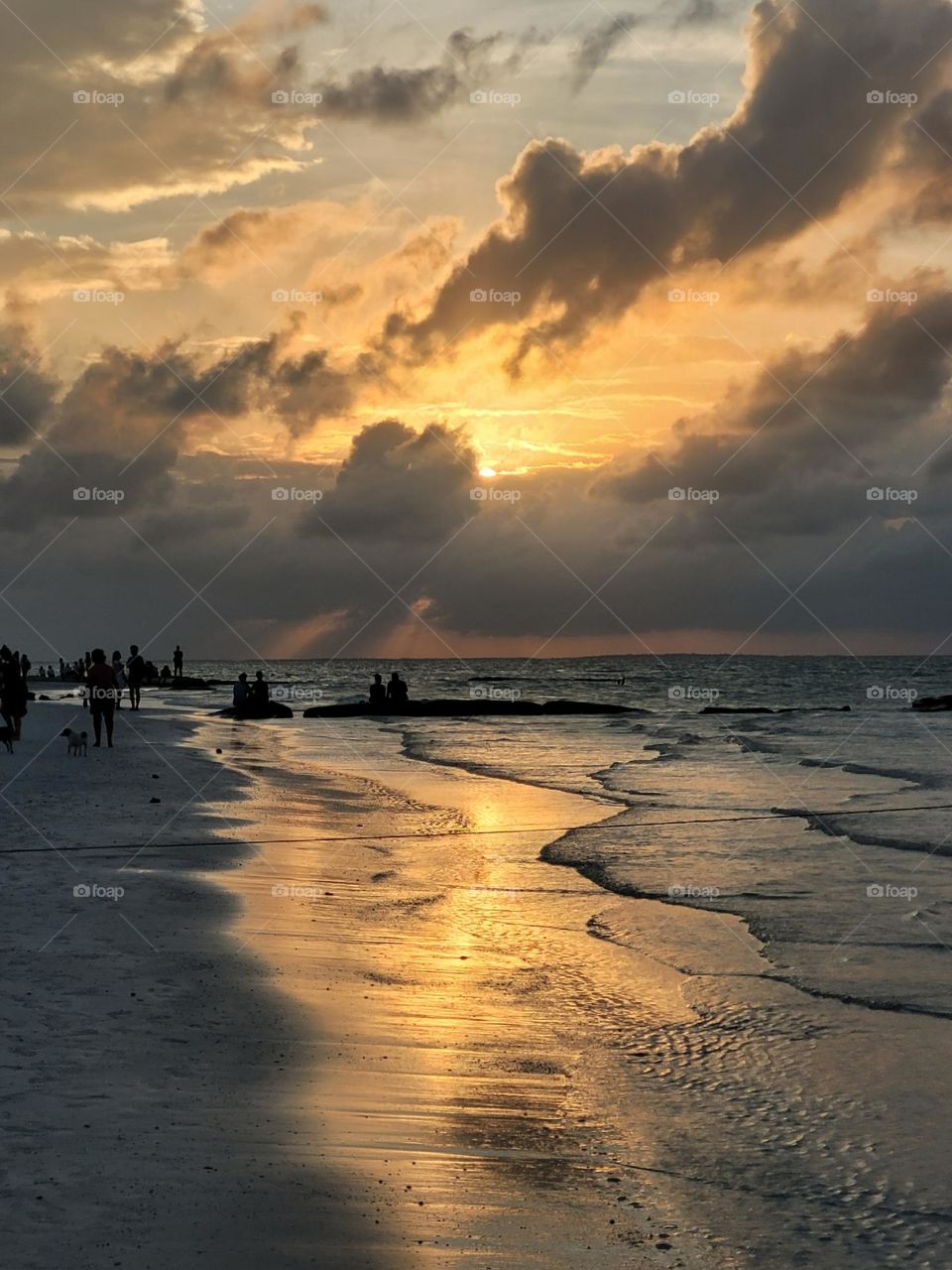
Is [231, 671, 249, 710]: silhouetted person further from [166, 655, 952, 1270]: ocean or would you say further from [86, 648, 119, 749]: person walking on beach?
[166, 655, 952, 1270]: ocean

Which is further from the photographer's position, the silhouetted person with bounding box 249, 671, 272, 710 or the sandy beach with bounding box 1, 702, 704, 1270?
the silhouetted person with bounding box 249, 671, 272, 710

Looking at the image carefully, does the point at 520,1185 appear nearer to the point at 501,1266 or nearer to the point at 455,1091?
the point at 501,1266

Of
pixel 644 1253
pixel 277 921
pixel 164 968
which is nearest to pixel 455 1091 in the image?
pixel 644 1253

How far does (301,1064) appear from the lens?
7613 mm

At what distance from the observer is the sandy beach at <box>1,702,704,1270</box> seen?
213 inches

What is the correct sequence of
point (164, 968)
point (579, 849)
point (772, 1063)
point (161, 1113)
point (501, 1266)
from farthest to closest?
point (579, 849) < point (164, 968) < point (772, 1063) < point (161, 1113) < point (501, 1266)

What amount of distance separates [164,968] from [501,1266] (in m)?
5.02

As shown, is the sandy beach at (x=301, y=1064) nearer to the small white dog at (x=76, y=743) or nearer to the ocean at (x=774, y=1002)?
the ocean at (x=774, y=1002)

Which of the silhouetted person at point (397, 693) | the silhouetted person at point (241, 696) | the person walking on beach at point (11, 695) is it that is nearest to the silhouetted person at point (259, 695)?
the silhouetted person at point (241, 696)

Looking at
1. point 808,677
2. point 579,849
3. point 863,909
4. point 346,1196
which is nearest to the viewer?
point 346,1196

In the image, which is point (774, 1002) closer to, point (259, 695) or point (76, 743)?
point (76, 743)

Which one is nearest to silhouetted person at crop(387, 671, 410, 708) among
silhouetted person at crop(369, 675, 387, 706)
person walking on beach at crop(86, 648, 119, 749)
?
silhouetted person at crop(369, 675, 387, 706)

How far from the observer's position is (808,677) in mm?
150875

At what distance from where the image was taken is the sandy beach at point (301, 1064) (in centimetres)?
540
